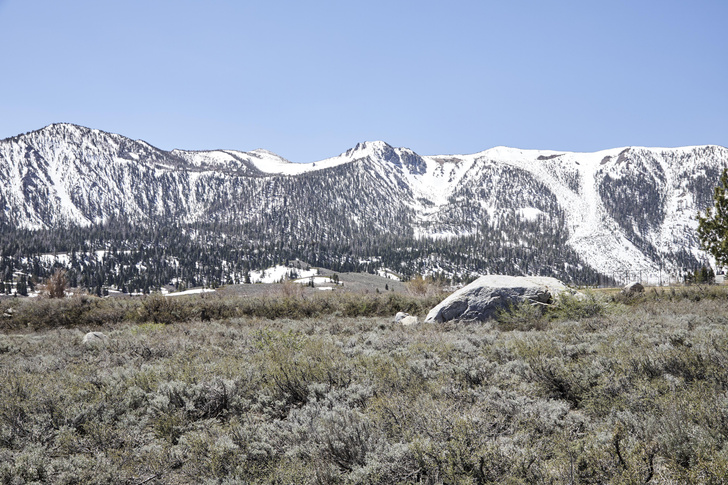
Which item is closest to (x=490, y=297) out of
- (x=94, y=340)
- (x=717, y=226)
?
(x=717, y=226)

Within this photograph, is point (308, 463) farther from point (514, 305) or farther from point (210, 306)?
point (210, 306)

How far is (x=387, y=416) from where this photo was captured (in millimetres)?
4984

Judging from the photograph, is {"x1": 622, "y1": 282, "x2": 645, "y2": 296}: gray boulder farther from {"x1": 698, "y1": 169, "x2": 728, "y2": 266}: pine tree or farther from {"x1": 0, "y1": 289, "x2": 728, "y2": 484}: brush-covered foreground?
{"x1": 0, "y1": 289, "x2": 728, "y2": 484}: brush-covered foreground

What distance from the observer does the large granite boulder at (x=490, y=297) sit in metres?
16.1

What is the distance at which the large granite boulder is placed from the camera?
1614cm

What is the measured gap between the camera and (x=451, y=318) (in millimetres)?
16688

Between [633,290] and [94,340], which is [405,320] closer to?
[94,340]

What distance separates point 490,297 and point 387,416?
1243cm

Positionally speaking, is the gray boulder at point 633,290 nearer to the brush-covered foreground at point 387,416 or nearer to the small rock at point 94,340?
the brush-covered foreground at point 387,416

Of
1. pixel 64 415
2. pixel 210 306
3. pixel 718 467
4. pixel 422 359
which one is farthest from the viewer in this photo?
pixel 210 306

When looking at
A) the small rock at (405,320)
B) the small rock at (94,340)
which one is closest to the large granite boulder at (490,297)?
the small rock at (405,320)

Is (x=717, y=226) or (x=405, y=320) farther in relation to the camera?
(x=717, y=226)

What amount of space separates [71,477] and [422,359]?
565 centimetres

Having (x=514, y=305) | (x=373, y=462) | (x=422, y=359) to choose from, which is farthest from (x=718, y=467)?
(x=514, y=305)
